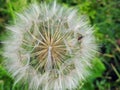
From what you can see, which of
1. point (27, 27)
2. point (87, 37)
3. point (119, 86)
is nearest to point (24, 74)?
point (27, 27)

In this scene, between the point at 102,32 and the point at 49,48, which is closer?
the point at 49,48

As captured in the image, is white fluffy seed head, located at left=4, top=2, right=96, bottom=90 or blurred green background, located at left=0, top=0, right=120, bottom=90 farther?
blurred green background, located at left=0, top=0, right=120, bottom=90

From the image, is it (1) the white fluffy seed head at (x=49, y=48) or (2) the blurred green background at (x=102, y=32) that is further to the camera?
(2) the blurred green background at (x=102, y=32)

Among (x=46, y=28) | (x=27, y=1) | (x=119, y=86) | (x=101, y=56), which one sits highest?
(x=27, y=1)

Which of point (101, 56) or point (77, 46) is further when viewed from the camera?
point (101, 56)

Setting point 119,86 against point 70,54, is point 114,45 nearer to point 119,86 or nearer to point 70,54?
point 119,86
